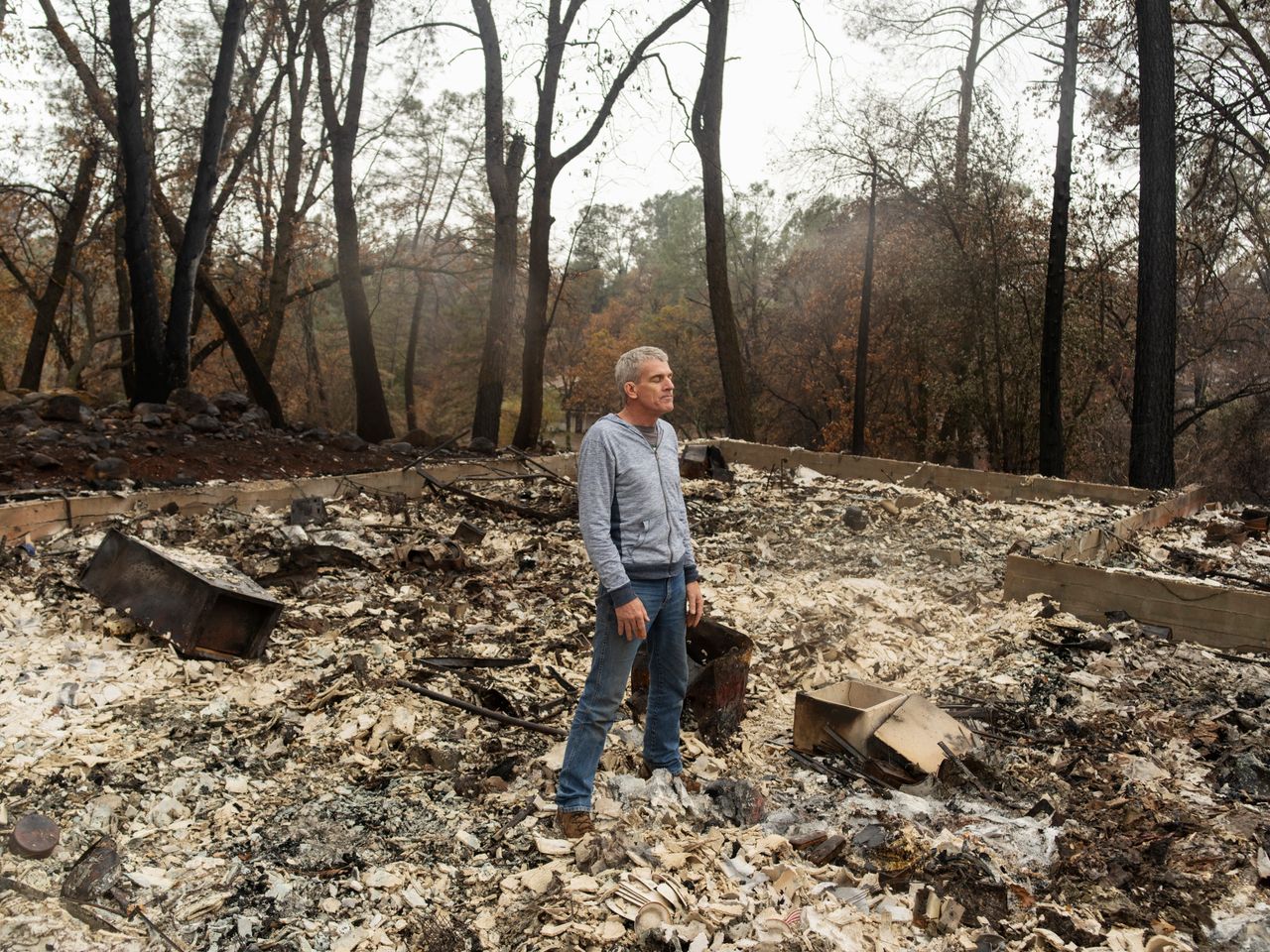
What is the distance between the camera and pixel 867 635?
6.11 metres

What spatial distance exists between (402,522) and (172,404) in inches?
204

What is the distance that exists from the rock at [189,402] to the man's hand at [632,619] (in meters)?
9.80

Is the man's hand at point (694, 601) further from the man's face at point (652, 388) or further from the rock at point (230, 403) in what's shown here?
the rock at point (230, 403)

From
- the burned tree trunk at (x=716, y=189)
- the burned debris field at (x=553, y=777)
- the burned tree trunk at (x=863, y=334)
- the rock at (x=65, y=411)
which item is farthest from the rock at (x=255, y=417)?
the burned tree trunk at (x=863, y=334)

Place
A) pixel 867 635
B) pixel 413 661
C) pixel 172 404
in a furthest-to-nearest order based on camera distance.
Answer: pixel 172 404 < pixel 867 635 < pixel 413 661

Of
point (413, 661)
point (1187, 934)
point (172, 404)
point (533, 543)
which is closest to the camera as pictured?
point (1187, 934)

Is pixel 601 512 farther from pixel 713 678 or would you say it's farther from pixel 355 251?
pixel 355 251

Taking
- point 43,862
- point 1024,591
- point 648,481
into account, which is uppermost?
point 648,481

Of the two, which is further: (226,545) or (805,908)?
(226,545)

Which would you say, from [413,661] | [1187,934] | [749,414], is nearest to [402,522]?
[413,661]

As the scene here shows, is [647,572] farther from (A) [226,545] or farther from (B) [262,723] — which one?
(A) [226,545]

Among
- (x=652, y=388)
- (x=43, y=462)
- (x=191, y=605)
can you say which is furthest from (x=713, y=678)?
(x=43, y=462)

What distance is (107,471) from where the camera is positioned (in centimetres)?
840

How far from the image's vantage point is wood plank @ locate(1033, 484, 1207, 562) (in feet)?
24.7
